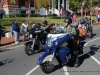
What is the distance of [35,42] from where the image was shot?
9891mm

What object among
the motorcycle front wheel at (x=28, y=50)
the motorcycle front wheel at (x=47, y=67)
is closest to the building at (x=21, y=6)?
the motorcycle front wheel at (x=28, y=50)

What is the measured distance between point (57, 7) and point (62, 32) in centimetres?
5261

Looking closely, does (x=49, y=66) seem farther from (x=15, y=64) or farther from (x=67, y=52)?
(x=15, y=64)

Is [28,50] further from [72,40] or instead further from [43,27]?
[72,40]

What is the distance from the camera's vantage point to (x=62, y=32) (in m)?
7.25

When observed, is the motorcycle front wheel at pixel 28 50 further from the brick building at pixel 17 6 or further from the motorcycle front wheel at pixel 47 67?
the brick building at pixel 17 6

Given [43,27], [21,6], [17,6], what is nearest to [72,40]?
[43,27]

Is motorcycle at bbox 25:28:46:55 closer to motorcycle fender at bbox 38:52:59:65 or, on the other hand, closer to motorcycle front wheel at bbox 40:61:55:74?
motorcycle front wheel at bbox 40:61:55:74

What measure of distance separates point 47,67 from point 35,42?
3.36 m

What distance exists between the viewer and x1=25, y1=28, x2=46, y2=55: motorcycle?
9.70 meters

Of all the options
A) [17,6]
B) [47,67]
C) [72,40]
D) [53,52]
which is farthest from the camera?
[17,6]

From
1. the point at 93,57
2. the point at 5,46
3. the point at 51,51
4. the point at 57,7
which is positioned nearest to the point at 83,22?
the point at 5,46

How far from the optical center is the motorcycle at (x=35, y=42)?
31.8 ft

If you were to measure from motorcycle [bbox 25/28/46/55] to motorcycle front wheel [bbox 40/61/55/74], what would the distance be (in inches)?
125
